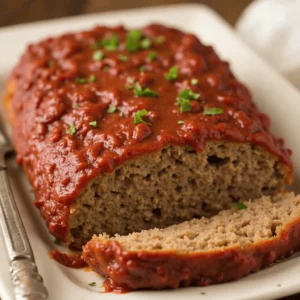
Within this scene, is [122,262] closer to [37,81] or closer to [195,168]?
[195,168]

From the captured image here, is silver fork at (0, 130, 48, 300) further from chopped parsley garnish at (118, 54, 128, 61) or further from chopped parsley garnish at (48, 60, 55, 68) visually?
chopped parsley garnish at (118, 54, 128, 61)

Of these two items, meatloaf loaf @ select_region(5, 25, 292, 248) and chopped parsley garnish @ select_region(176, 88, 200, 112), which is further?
chopped parsley garnish @ select_region(176, 88, 200, 112)

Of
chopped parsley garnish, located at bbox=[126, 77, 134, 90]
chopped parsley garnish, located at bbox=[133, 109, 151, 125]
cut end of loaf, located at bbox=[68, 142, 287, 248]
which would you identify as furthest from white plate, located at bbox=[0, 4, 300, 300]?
chopped parsley garnish, located at bbox=[126, 77, 134, 90]

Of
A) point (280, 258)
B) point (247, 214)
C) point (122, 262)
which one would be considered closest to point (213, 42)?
point (247, 214)

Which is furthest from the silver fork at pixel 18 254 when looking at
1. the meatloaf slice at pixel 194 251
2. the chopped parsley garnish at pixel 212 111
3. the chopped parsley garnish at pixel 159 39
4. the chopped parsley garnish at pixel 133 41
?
the chopped parsley garnish at pixel 159 39

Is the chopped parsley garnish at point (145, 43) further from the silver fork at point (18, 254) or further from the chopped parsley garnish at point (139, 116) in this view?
the silver fork at point (18, 254)

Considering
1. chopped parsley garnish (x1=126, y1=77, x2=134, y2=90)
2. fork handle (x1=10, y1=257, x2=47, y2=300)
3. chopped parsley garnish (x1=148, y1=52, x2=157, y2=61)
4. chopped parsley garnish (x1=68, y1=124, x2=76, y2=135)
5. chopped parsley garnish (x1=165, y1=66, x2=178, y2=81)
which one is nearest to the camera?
fork handle (x1=10, y1=257, x2=47, y2=300)

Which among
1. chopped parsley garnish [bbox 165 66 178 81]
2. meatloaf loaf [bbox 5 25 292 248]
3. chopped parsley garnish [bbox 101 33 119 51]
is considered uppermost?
chopped parsley garnish [bbox 101 33 119 51]

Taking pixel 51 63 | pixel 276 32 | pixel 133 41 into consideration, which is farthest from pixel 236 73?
pixel 51 63
